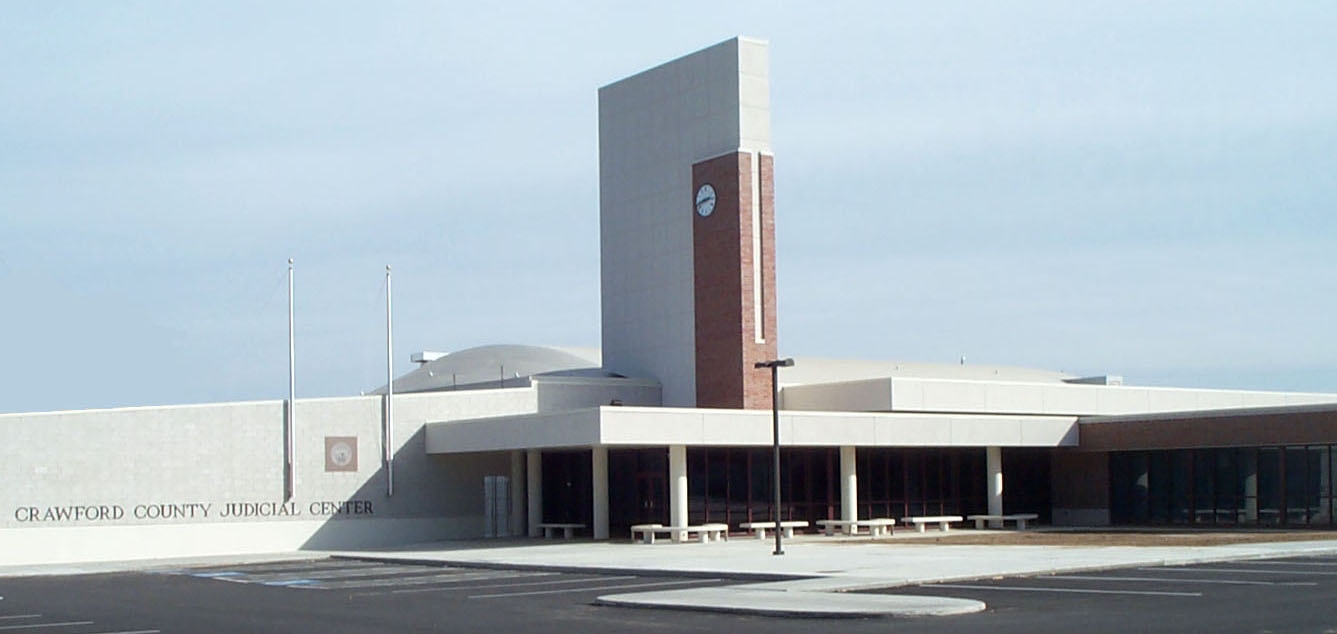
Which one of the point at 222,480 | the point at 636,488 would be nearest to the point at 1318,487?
the point at 636,488

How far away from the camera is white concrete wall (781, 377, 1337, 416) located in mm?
49531

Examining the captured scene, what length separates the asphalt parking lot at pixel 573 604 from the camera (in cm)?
1867

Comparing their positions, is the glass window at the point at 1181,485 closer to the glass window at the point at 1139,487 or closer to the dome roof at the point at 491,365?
the glass window at the point at 1139,487

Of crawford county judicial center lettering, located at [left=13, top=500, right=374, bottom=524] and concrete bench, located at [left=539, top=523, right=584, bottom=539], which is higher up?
crawford county judicial center lettering, located at [left=13, top=500, right=374, bottom=524]

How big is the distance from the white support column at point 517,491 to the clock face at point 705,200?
9.66m

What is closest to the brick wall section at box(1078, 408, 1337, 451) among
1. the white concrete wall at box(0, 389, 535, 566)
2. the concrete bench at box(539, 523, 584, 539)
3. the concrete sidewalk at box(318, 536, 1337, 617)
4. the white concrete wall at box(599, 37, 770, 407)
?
the concrete sidewalk at box(318, 536, 1337, 617)

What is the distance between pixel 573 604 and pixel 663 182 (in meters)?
30.7

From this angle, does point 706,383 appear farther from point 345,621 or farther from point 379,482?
point 345,621

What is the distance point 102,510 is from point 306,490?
228 inches

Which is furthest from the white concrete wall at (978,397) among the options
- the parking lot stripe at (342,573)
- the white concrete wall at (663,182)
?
the parking lot stripe at (342,573)

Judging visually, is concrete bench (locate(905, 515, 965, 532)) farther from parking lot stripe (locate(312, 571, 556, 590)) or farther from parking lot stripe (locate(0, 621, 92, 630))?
parking lot stripe (locate(0, 621, 92, 630))

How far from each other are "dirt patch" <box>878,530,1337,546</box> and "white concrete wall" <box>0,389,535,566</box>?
48.0 feet

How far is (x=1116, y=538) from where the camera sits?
38.4 m

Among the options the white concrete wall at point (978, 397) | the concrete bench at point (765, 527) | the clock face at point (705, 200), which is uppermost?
the clock face at point (705, 200)
